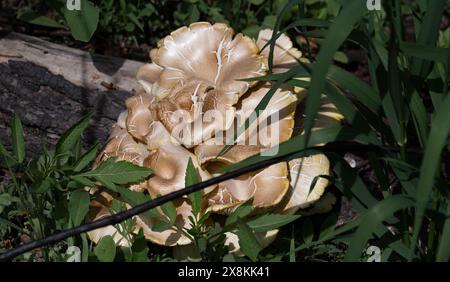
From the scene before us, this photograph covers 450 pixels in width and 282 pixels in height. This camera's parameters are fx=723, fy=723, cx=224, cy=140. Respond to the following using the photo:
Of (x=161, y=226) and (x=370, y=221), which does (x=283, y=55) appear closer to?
(x=161, y=226)

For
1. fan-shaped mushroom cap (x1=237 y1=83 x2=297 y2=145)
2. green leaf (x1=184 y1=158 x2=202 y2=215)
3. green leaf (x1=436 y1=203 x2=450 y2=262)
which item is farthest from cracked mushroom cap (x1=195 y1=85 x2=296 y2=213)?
green leaf (x1=436 y1=203 x2=450 y2=262)

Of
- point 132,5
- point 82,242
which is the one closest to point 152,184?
point 82,242

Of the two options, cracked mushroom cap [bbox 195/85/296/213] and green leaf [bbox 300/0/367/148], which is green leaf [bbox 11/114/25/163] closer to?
cracked mushroom cap [bbox 195/85/296/213]

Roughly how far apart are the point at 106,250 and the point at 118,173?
0.99ft

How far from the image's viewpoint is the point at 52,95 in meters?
3.40

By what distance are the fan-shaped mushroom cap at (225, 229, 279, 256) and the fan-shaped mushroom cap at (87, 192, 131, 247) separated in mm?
396

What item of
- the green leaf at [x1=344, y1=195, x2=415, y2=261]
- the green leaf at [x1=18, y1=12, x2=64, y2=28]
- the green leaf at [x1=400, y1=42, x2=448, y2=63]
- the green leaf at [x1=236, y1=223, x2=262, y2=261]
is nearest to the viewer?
the green leaf at [x1=344, y1=195, x2=415, y2=261]

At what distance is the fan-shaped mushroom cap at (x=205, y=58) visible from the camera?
2914 millimetres

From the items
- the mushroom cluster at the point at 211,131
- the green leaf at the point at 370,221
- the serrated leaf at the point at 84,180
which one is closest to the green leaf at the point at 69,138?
the serrated leaf at the point at 84,180

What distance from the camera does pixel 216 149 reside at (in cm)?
274

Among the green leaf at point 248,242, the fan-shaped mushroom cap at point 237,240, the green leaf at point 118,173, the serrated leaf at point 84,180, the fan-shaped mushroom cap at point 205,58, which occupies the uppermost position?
the fan-shaped mushroom cap at point 205,58

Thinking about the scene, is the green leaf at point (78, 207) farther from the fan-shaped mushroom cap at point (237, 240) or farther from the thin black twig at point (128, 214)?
the fan-shaped mushroom cap at point (237, 240)

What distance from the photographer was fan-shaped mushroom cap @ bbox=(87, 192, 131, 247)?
9.24 feet

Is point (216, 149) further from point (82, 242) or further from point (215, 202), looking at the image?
point (82, 242)
